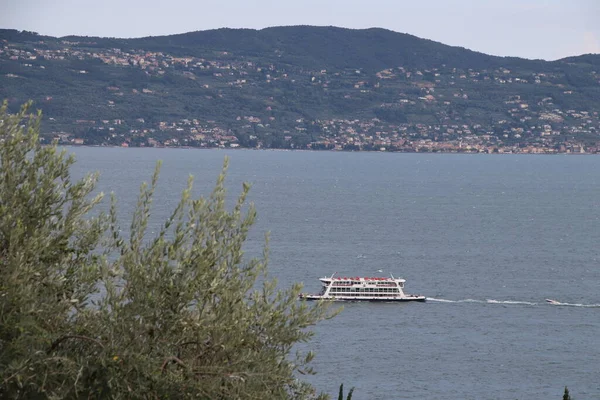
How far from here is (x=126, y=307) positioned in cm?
1444

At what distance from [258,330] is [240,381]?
1072 mm

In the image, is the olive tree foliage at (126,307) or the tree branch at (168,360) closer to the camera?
the olive tree foliage at (126,307)

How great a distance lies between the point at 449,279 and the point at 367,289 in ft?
32.3

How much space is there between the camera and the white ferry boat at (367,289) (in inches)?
2756

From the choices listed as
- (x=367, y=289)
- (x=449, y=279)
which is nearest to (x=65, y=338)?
(x=367, y=289)

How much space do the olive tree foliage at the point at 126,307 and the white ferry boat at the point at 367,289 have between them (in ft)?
177

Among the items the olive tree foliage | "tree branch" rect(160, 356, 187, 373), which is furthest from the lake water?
"tree branch" rect(160, 356, 187, 373)

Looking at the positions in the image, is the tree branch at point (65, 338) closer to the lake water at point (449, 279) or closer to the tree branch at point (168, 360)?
the tree branch at point (168, 360)

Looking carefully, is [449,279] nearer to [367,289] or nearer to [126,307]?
[367,289]

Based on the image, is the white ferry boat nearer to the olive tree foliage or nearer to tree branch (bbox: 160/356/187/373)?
the olive tree foliage

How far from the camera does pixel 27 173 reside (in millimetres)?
15195

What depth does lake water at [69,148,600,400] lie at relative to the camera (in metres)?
50.2

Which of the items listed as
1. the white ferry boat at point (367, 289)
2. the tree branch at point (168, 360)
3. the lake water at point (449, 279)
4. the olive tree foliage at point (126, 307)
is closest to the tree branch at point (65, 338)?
the olive tree foliage at point (126, 307)

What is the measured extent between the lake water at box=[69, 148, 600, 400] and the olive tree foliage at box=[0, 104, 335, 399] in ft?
101
